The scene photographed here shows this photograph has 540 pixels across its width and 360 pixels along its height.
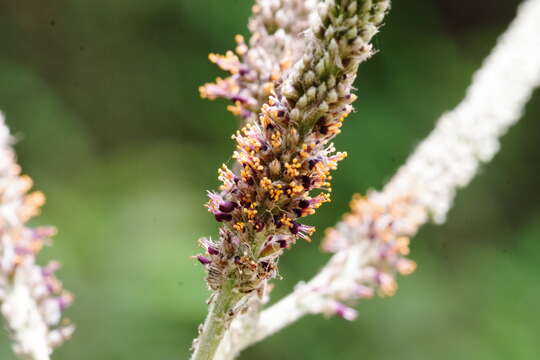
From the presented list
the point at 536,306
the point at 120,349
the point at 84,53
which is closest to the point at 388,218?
the point at 120,349

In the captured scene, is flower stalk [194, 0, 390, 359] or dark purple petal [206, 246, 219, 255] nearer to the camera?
flower stalk [194, 0, 390, 359]

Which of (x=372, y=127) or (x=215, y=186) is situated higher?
(x=372, y=127)

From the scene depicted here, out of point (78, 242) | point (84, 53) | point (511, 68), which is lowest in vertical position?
point (511, 68)

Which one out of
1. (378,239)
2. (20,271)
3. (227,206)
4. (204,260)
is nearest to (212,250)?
(204,260)

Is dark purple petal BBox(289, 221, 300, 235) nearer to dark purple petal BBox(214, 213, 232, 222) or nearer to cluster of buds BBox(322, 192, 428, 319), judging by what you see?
dark purple petal BBox(214, 213, 232, 222)

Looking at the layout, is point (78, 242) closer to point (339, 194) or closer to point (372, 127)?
point (339, 194)

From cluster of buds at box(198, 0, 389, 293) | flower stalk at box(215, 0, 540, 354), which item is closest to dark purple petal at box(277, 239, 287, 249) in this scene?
cluster of buds at box(198, 0, 389, 293)

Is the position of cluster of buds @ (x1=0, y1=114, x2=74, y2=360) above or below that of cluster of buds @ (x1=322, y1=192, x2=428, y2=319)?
below

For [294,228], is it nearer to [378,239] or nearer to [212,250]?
[212,250]
